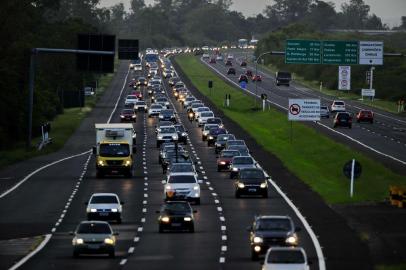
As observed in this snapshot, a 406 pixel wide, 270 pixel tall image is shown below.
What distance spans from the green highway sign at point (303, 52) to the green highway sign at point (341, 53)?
65cm

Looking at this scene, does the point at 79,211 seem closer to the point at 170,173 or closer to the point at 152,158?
the point at 170,173

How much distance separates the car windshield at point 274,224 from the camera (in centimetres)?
3903

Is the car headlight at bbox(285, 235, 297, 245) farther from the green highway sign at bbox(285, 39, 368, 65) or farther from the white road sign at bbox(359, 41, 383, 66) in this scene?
the white road sign at bbox(359, 41, 383, 66)

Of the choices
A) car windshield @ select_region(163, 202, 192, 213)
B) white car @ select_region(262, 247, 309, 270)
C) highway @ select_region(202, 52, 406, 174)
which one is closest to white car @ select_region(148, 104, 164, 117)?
highway @ select_region(202, 52, 406, 174)

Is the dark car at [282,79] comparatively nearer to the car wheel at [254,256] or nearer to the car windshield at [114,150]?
the car windshield at [114,150]

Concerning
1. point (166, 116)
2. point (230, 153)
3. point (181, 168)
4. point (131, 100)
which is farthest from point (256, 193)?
point (131, 100)

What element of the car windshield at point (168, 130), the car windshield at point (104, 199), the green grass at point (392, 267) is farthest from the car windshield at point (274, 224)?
the car windshield at point (168, 130)

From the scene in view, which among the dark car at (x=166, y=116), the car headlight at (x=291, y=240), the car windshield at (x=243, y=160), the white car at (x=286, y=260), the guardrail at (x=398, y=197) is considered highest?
the white car at (x=286, y=260)

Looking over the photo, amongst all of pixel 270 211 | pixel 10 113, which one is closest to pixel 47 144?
pixel 10 113

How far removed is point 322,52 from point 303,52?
1407mm

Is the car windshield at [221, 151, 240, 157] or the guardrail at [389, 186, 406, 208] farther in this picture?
the car windshield at [221, 151, 240, 157]

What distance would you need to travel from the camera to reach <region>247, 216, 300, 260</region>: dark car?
38438mm

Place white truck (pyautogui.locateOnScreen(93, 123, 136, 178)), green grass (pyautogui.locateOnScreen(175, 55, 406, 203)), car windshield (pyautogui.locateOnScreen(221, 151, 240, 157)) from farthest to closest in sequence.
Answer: car windshield (pyautogui.locateOnScreen(221, 151, 240, 157)), white truck (pyautogui.locateOnScreen(93, 123, 136, 178)), green grass (pyautogui.locateOnScreen(175, 55, 406, 203))

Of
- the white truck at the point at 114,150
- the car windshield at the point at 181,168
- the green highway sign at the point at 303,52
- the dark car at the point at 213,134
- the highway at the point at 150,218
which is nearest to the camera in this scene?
the highway at the point at 150,218
